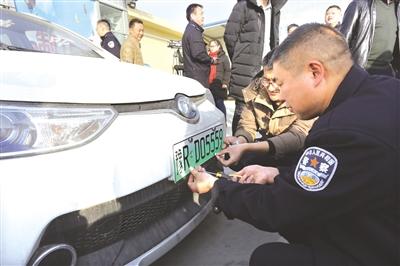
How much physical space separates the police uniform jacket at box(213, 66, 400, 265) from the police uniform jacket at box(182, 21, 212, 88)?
3.03 m

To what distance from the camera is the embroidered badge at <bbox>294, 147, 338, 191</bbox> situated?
0.89 m

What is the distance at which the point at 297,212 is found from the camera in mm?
961

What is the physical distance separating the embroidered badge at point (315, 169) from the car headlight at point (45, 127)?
2.30ft

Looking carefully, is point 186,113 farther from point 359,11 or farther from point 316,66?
point 359,11

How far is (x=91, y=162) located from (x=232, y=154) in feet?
2.93

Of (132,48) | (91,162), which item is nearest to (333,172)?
(91,162)

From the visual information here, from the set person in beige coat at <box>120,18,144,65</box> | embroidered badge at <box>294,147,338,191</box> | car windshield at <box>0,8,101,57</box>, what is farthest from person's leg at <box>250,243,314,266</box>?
person in beige coat at <box>120,18,144,65</box>

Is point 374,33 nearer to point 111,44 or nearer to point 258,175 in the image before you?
point 258,175

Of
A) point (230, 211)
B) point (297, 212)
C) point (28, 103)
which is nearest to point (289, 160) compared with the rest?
point (230, 211)

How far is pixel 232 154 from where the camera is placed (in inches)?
74.5

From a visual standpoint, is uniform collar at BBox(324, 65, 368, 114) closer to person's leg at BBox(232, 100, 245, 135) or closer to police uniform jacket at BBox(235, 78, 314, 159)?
police uniform jacket at BBox(235, 78, 314, 159)

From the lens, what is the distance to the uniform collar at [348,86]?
→ 0.98 metres

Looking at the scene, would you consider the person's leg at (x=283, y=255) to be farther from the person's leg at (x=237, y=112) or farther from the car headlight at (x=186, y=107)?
the person's leg at (x=237, y=112)

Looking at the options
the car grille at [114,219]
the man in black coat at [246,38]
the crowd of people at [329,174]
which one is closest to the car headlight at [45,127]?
the car grille at [114,219]
